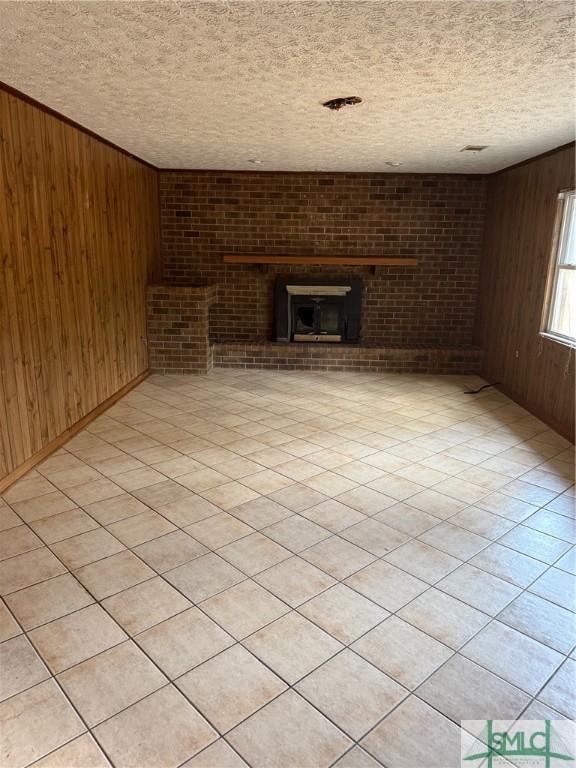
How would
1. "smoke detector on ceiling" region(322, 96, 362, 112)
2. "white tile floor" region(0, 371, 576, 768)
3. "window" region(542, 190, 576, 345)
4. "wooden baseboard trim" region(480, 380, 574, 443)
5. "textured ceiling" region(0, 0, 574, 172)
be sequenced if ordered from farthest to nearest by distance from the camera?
"window" region(542, 190, 576, 345)
"wooden baseboard trim" region(480, 380, 574, 443)
"smoke detector on ceiling" region(322, 96, 362, 112)
"textured ceiling" region(0, 0, 574, 172)
"white tile floor" region(0, 371, 576, 768)

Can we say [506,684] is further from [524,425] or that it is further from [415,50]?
[524,425]

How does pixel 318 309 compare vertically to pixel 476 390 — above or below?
above

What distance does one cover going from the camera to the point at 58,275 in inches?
143

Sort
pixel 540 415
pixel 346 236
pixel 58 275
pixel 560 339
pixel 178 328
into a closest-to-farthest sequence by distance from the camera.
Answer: pixel 58 275, pixel 560 339, pixel 540 415, pixel 178 328, pixel 346 236

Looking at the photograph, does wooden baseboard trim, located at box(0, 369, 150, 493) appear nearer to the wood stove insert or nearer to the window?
the wood stove insert

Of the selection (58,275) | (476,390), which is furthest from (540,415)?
(58,275)

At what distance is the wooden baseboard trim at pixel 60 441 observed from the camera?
3.06 metres

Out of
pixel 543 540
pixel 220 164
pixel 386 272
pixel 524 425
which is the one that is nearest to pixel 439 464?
pixel 543 540

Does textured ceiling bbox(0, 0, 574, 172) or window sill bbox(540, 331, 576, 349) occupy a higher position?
textured ceiling bbox(0, 0, 574, 172)

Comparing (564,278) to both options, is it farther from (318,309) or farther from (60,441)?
(60,441)

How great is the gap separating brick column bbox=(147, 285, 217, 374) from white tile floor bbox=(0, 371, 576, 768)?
6.70 ft

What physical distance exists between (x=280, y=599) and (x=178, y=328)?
4168 mm

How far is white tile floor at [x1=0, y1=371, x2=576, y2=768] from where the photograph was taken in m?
1.54

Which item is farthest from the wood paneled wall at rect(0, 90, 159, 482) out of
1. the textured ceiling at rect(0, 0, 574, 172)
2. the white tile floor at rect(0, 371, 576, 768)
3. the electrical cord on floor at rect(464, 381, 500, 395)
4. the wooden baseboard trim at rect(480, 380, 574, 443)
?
the wooden baseboard trim at rect(480, 380, 574, 443)
